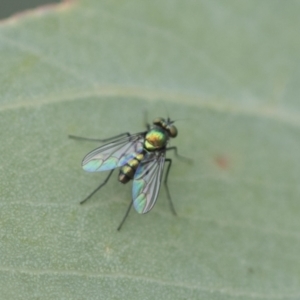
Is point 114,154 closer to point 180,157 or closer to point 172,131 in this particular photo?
point 172,131

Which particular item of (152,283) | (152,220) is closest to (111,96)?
(152,220)

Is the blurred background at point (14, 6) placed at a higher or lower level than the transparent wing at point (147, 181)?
higher

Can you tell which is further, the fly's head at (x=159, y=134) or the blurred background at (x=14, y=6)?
the blurred background at (x=14, y=6)

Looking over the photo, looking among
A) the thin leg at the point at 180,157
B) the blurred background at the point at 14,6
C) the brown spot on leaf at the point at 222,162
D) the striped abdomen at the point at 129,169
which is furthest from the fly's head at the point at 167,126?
the blurred background at the point at 14,6

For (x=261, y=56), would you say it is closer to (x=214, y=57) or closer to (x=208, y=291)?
(x=214, y=57)

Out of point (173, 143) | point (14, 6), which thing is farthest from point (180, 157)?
point (14, 6)

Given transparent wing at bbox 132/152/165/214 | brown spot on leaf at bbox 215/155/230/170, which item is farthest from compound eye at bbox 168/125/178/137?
brown spot on leaf at bbox 215/155/230/170

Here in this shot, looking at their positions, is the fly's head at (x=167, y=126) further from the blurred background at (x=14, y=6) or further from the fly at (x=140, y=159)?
the blurred background at (x=14, y=6)
